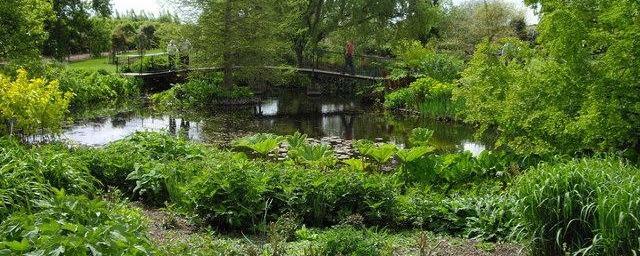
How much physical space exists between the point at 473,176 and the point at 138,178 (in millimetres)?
4721

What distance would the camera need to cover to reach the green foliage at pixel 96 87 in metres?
21.5

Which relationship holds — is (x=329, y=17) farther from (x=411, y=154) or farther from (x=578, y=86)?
(x=578, y=86)

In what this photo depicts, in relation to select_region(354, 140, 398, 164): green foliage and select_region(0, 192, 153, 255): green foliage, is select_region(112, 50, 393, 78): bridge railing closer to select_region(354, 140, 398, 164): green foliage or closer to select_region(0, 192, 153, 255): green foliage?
select_region(354, 140, 398, 164): green foliage

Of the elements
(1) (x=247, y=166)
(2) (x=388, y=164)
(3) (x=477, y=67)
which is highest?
(3) (x=477, y=67)

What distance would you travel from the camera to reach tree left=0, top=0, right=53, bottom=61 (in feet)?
44.9

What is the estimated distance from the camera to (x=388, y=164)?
12117 mm

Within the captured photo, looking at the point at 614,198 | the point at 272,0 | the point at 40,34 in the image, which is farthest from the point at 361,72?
the point at 614,198

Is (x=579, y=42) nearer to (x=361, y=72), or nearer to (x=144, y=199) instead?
(x=144, y=199)

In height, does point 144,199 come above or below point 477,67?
below

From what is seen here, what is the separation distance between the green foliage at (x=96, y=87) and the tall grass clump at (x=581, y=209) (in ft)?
57.8

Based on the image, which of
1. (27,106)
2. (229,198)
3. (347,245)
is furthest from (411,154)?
(27,106)

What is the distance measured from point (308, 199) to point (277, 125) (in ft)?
38.2

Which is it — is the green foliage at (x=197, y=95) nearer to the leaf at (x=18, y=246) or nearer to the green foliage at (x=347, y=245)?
the green foliage at (x=347, y=245)

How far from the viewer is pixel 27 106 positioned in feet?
33.9
